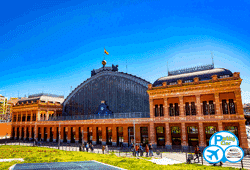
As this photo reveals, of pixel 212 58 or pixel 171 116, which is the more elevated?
pixel 212 58

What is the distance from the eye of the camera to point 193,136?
1484 inches

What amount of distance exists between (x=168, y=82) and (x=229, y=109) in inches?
557

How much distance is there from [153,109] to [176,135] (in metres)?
7.65

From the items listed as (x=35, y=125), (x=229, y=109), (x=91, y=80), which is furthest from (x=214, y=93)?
(x=35, y=125)

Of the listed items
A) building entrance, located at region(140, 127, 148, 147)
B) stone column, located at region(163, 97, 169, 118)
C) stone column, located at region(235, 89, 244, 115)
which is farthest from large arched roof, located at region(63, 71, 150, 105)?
stone column, located at region(235, 89, 244, 115)

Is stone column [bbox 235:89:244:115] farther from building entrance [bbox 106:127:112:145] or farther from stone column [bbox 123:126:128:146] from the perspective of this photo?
building entrance [bbox 106:127:112:145]

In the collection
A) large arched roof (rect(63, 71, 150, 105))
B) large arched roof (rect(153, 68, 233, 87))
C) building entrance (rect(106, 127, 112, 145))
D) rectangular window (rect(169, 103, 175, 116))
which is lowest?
building entrance (rect(106, 127, 112, 145))

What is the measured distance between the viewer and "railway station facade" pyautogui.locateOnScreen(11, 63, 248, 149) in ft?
117

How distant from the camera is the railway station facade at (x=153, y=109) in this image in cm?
3562

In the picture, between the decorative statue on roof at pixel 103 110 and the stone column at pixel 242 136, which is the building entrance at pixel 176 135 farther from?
the decorative statue on roof at pixel 103 110

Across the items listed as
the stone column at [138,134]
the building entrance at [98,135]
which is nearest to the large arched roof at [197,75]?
the stone column at [138,134]

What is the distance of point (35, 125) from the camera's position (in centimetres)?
6650

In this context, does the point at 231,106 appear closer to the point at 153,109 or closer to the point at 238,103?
the point at 238,103

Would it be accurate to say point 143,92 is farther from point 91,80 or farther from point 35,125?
point 35,125
